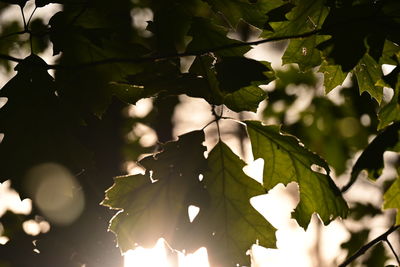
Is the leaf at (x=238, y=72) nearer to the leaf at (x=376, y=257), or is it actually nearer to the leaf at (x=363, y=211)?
the leaf at (x=376, y=257)

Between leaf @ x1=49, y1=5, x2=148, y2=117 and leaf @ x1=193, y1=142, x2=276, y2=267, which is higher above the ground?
leaf @ x1=49, y1=5, x2=148, y2=117

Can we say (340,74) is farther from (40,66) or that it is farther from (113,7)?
(40,66)

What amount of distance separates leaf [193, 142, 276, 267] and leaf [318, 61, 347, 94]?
1.46ft

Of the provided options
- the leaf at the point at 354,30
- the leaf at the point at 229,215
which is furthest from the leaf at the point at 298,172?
the leaf at the point at 354,30

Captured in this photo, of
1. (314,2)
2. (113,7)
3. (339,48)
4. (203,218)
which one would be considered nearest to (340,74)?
(314,2)

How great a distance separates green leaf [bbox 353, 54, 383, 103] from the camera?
1.75 meters

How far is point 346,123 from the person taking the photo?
4973 millimetres

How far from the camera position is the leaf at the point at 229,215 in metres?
1.69

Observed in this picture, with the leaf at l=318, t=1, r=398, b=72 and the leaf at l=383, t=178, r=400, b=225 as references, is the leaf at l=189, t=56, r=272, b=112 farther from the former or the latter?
the leaf at l=383, t=178, r=400, b=225

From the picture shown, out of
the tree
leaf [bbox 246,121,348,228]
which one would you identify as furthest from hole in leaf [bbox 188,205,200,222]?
leaf [bbox 246,121,348,228]

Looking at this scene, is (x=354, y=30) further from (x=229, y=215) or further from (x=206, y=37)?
(x=229, y=215)

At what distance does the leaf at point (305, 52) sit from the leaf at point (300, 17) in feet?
0.30

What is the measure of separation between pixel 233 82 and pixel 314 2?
1.42 ft

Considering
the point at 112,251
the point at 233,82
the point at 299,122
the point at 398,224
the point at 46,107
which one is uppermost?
the point at 233,82
